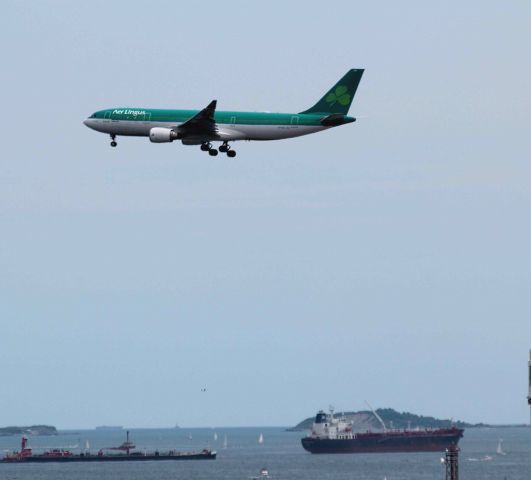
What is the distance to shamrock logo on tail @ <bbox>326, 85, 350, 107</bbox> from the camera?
5832 inches

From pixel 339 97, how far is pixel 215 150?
1774cm

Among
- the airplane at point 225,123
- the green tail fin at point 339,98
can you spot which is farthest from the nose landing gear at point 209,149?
the green tail fin at point 339,98

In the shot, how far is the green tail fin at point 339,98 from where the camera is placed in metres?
148

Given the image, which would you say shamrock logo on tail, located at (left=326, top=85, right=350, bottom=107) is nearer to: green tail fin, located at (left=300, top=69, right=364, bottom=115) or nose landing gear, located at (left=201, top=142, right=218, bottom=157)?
green tail fin, located at (left=300, top=69, right=364, bottom=115)

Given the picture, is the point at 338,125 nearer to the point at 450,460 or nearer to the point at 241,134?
the point at 241,134

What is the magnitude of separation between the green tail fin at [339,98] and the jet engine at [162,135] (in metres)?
16.3

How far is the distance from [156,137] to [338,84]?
22184mm

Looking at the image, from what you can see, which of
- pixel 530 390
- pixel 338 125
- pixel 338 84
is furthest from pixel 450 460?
pixel 338 84

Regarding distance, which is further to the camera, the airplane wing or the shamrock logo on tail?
the shamrock logo on tail

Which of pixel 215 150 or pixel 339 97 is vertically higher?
pixel 339 97

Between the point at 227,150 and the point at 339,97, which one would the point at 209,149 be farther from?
the point at 339,97

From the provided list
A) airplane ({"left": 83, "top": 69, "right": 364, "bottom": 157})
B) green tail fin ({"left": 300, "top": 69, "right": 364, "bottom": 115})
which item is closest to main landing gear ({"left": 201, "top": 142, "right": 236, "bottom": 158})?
airplane ({"left": 83, "top": 69, "right": 364, "bottom": 157})

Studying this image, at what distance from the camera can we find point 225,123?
143 meters

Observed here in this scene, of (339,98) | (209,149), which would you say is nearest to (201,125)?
(209,149)
